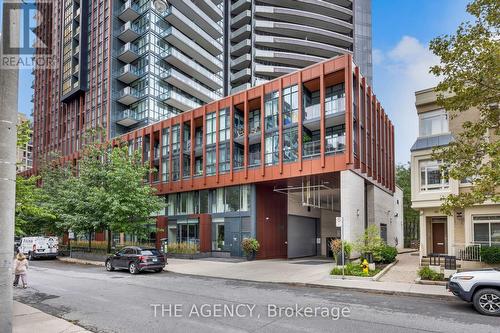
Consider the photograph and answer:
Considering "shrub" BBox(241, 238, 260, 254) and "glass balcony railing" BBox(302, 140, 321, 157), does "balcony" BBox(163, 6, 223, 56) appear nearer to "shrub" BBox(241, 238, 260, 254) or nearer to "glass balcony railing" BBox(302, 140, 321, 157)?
"glass balcony railing" BBox(302, 140, 321, 157)

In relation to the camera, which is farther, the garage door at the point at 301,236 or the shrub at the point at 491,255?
the garage door at the point at 301,236

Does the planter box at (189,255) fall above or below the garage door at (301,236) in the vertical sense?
below

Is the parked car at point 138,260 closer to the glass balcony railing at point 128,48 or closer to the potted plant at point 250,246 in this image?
the potted plant at point 250,246

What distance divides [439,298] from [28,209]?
524 inches

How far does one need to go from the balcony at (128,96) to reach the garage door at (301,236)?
3104 cm

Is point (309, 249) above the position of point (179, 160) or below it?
below

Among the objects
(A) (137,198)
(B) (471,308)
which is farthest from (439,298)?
(A) (137,198)

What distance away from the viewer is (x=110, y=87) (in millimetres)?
54938

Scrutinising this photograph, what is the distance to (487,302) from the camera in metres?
10.9

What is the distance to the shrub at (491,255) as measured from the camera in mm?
17719

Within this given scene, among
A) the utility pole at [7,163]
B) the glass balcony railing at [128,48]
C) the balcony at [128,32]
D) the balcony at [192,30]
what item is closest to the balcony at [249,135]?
the utility pole at [7,163]

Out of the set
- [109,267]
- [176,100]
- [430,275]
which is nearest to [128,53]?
[176,100]

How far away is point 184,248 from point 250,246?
6.06 metres

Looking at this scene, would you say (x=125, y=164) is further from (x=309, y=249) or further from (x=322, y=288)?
(x=322, y=288)
